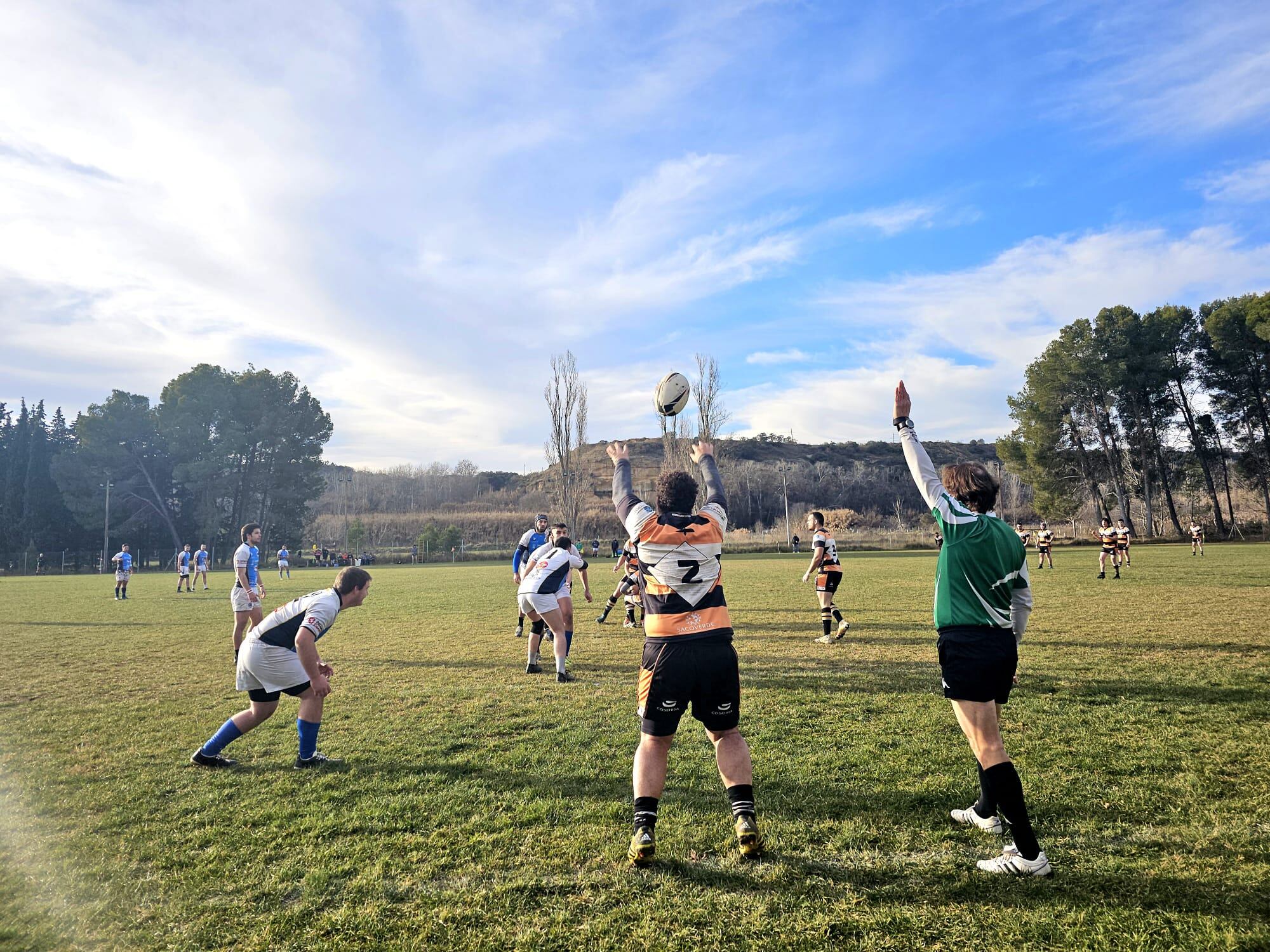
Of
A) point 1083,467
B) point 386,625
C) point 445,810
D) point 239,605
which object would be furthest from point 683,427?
point 445,810

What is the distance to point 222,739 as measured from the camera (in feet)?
17.8

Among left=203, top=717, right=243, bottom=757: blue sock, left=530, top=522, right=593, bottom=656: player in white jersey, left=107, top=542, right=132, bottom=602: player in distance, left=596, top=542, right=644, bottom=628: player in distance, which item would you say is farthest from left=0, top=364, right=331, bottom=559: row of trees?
left=203, top=717, right=243, bottom=757: blue sock

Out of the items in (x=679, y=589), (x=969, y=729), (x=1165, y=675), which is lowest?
(x=1165, y=675)

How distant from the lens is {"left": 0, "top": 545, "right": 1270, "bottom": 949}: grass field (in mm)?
3111

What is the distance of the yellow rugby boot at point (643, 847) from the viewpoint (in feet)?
11.8

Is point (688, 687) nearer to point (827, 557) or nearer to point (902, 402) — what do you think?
point (902, 402)

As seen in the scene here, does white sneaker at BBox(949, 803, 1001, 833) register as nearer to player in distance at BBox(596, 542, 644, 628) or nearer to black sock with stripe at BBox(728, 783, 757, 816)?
black sock with stripe at BBox(728, 783, 757, 816)

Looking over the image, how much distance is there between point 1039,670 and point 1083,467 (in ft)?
174

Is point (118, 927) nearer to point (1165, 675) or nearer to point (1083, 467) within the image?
point (1165, 675)

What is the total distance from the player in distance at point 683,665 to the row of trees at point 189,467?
6120 centimetres

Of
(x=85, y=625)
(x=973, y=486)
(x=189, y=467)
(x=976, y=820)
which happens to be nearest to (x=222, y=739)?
(x=976, y=820)

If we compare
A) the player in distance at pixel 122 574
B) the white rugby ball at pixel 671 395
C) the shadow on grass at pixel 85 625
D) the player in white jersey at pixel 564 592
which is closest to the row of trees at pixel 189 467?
the player in distance at pixel 122 574

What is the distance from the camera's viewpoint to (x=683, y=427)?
52.6 m

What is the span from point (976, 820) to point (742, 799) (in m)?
1.50
